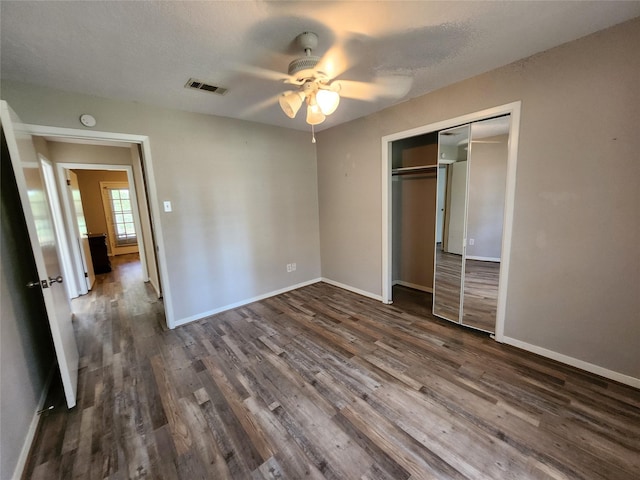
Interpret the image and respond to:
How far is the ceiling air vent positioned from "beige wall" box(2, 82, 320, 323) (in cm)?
68

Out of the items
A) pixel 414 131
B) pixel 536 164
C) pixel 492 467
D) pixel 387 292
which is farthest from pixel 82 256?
pixel 536 164

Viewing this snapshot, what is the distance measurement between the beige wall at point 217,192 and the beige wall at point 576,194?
2169 millimetres

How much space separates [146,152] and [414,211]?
349cm

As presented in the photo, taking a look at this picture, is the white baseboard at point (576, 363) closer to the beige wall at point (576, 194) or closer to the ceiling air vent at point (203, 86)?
the beige wall at point (576, 194)

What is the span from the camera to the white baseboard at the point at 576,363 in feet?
5.96

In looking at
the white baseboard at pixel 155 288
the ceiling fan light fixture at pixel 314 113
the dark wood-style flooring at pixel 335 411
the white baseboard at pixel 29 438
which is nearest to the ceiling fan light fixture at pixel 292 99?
the ceiling fan light fixture at pixel 314 113

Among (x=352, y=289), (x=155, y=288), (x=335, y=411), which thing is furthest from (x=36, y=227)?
(x=352, y=289)

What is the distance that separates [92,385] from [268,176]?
9.27 feet

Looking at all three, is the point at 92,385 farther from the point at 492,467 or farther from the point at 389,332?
the point at 492,467

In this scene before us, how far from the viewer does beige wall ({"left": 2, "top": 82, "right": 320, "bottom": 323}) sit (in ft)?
8.05

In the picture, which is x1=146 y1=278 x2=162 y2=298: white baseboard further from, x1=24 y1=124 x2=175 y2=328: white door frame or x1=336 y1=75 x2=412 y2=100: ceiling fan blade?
x1=336 y1=75 x2=412 y2=100: ceiling fan blade

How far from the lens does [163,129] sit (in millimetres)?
2723

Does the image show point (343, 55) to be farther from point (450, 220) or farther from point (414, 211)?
point (414, 211)

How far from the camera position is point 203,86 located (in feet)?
7.49
